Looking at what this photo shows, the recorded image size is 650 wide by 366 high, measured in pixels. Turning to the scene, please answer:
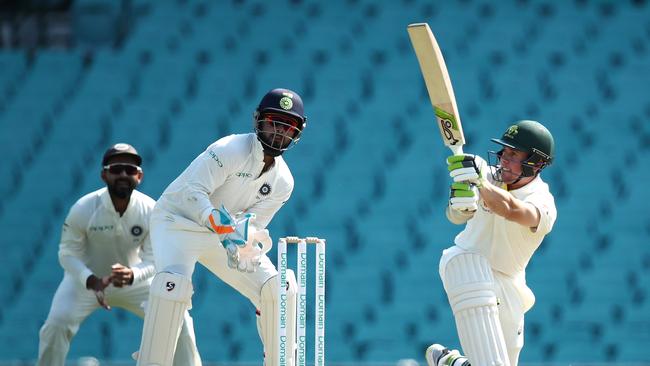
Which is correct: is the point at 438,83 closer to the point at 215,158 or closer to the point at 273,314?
the point at 215,158

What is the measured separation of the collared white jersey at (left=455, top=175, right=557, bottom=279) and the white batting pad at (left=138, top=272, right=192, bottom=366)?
3.72ft

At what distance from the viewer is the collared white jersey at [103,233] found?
18.0 feet

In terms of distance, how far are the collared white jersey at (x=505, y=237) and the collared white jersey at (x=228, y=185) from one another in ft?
2.67

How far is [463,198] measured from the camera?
4.09m

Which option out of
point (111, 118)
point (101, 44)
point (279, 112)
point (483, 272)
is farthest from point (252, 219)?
point (101, 44)

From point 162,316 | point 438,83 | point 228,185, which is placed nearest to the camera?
point 438,83

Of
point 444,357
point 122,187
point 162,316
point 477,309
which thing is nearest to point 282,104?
point 162,316

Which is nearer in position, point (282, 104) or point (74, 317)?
point (282, 104)

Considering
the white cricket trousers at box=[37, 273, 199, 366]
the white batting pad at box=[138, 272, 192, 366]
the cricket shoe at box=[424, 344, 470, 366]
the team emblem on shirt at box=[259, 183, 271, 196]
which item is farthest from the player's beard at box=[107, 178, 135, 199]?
the cricket shoe at box=[424, 344, 470, 366]

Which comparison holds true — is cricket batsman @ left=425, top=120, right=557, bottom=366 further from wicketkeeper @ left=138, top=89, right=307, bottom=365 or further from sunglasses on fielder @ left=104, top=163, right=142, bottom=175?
sunglasses on fielder @ left=104, top=163, right=142, bottom=175

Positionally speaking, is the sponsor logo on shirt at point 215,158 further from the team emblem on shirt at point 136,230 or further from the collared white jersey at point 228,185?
the team emblem on shirt at point 136,230

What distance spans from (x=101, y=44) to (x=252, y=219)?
6173 mm

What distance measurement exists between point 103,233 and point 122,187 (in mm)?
256

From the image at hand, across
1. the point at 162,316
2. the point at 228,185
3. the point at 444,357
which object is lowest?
the point at 444,357
